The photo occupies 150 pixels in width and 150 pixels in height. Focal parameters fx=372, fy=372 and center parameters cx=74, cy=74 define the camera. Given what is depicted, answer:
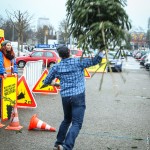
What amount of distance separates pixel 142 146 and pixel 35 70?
7.48 metres

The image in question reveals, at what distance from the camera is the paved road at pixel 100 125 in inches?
255

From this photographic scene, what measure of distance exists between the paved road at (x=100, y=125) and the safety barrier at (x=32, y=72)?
2.16 feet

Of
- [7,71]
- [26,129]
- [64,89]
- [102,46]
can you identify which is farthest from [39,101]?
[102,46]

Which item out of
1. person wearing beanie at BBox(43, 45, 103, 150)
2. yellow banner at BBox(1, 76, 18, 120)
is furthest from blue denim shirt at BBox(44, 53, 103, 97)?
yellow banner at BBox(1, 76, 18, 120)

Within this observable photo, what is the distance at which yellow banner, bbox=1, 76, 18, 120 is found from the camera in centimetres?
814

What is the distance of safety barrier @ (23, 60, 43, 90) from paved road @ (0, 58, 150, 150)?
25.9 inches

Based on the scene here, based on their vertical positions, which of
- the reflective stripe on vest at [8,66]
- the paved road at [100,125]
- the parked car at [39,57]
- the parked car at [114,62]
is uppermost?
the parked car at [114,62]

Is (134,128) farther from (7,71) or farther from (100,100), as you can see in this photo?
(100,100)

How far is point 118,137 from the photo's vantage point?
23.4 ft

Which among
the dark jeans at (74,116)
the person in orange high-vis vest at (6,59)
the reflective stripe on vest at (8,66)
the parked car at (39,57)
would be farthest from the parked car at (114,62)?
the parked car at (39,57)

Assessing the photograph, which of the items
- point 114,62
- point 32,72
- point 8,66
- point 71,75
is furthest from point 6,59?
point 32,72

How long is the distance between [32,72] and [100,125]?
5376 mm

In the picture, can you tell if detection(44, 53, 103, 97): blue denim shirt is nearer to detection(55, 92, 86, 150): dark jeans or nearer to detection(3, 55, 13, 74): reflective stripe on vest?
detection(55, 92, 86, 150): dark jeans

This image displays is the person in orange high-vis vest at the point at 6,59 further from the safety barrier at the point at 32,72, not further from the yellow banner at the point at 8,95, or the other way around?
the safety barrier at the point at 32,72
